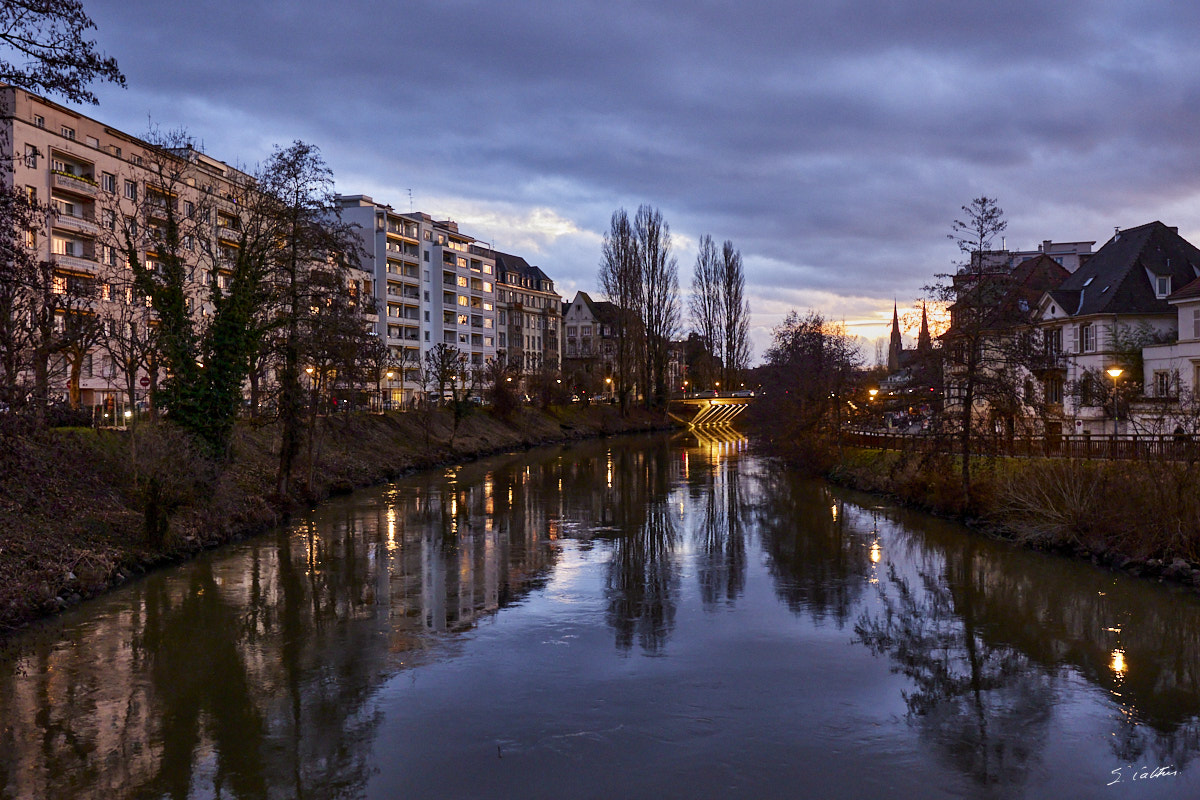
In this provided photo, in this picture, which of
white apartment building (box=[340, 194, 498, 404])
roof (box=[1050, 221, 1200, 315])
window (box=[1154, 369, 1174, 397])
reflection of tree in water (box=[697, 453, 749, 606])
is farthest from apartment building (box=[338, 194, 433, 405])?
window (box=[1154, 369, 1174, 397])

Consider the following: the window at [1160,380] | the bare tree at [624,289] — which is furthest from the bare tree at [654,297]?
the window at [1160,380]

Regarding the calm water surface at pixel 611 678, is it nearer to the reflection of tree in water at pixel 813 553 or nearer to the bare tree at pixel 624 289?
the reflection of tree in water at pixel 813 553

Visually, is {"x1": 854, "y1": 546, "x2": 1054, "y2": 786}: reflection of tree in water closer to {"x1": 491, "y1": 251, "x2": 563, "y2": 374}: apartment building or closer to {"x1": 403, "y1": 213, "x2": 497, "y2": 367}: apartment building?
{"x1": 403, "y1": 213, "x2": 497, "y2": 367}: apartment building

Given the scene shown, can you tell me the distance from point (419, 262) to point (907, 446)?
250ft

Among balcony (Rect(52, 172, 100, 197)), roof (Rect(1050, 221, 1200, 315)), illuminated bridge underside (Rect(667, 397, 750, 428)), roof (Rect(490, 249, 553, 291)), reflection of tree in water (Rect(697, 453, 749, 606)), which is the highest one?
roof (Rect(490, 249, 553, 291))

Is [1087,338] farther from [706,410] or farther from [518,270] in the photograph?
[518,270]

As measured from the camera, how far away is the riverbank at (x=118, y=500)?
697 inches

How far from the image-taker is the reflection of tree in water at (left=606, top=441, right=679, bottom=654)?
Result: 58.8 feet

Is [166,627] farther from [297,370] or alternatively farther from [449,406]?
[449,406]

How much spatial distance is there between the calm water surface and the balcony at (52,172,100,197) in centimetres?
3605

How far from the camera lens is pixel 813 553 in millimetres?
26656

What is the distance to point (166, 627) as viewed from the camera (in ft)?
59.4

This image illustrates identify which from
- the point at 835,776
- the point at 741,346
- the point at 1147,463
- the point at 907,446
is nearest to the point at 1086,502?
the point at 1147,463

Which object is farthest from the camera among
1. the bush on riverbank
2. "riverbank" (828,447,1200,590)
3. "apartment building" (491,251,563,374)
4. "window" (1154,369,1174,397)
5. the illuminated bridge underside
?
"apartment building" (491,251,563,374)
